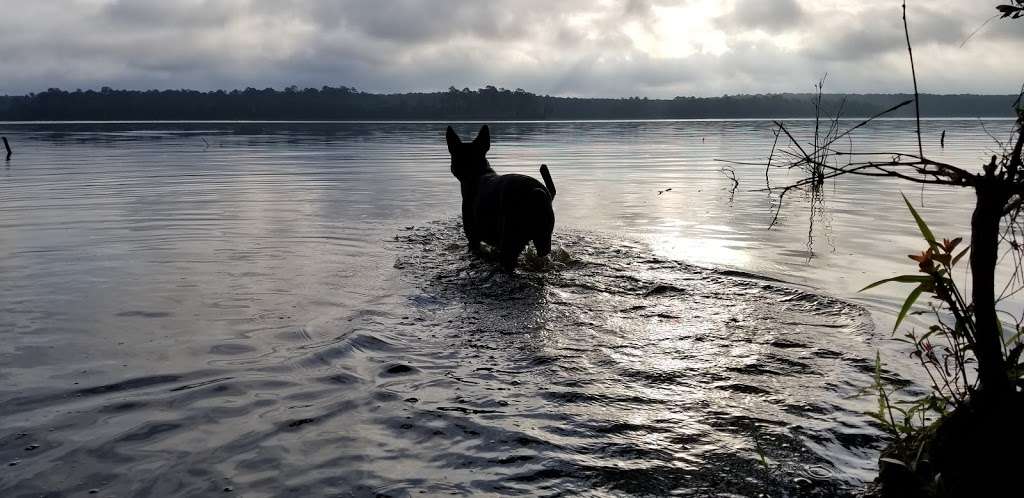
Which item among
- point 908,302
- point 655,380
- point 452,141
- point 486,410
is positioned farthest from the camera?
point 452,141

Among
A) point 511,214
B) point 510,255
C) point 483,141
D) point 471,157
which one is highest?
point 483,141

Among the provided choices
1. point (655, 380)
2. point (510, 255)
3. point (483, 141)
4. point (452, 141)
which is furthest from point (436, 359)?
point (452, 141)

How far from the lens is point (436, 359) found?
245 inches

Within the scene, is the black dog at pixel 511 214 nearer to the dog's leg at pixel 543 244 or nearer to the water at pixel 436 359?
the dog's leg at pixel 543 244

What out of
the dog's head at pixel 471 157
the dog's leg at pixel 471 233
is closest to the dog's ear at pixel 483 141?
the dog's head at pixel 471 157

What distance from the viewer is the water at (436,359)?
417 centimetres

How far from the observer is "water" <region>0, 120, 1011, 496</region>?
13.7 ft

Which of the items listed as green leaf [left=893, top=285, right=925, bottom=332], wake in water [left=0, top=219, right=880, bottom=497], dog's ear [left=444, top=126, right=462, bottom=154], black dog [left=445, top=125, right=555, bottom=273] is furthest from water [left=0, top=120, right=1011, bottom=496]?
dog's ear [left=444, top=126, right=462, bottom=154]

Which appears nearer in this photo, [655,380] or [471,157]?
[655,380]

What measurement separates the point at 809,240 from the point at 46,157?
39826 mm

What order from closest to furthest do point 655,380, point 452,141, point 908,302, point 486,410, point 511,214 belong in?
point 908,302 < point 486,410 < point 655,380 < point 511,214 < point 452,141

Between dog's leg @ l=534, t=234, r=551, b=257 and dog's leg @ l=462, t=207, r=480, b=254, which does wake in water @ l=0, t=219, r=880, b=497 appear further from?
dog's leg @ l=462, t=207, r=480, b=254

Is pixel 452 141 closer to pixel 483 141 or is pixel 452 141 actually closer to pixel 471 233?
pixel 483 141

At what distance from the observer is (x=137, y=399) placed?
17.2 ft
